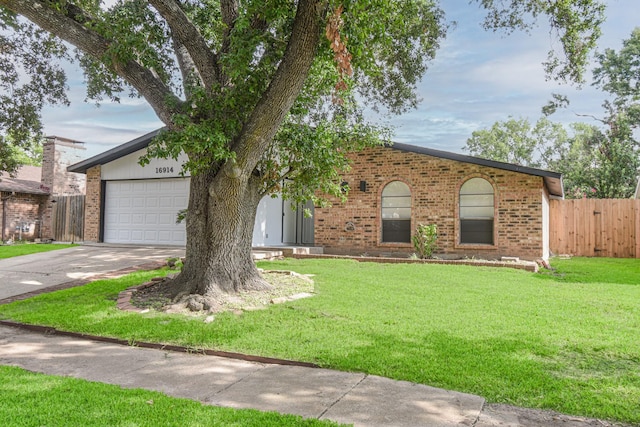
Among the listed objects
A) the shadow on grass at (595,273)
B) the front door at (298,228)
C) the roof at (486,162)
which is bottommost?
the shadow on grass at (595,273)

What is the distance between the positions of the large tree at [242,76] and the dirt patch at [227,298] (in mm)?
274

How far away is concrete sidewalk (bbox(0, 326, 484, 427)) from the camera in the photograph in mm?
2898

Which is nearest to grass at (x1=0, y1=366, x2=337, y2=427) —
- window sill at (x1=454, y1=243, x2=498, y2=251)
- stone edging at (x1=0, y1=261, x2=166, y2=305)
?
stone edging at (x1=0, y1=261, x2=166, y2=305)

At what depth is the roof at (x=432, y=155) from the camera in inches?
443

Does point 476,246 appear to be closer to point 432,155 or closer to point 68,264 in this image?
point 432,155

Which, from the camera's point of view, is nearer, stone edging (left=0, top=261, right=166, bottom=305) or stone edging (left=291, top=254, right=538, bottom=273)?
stone edging (left=0, top=261, right=166, bottom=305)

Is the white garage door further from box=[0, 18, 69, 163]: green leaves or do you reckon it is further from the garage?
box=[0, 18, 69, 163]: green leaves

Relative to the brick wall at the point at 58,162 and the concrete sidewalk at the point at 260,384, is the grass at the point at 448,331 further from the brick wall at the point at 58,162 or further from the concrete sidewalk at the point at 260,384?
the brick wall at the point at 58,162

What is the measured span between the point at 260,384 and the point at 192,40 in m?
5.34

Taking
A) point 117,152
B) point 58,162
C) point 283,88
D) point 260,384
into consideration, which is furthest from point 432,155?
point 58,162

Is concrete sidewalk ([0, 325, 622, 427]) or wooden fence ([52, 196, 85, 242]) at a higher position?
wooden fence ([52, 196, 85, 242])

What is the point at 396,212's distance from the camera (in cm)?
1303

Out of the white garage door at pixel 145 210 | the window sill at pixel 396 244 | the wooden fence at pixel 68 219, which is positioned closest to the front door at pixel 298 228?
the window sill at pixel 396 244

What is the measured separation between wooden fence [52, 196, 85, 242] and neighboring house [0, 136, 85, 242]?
21.3 inches
